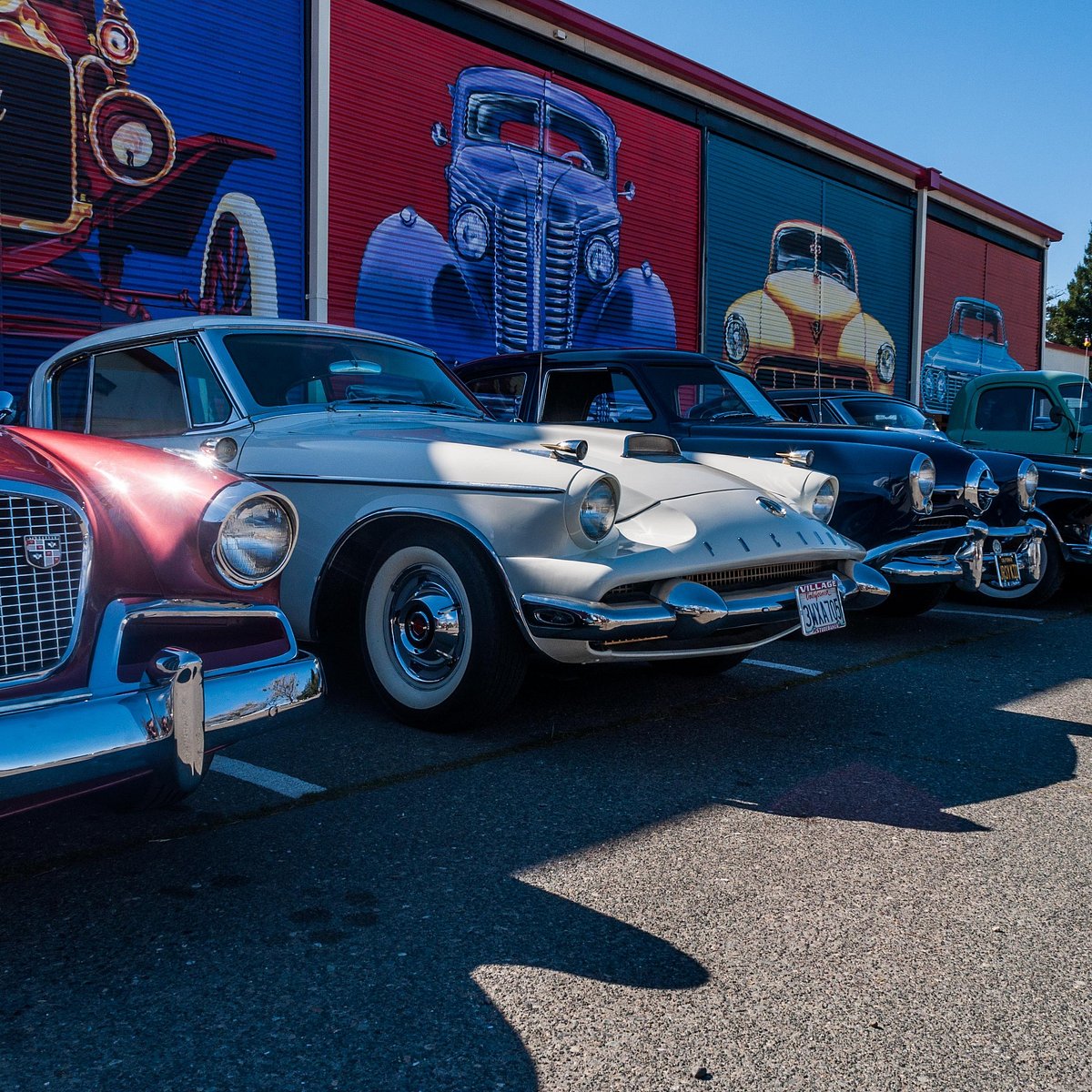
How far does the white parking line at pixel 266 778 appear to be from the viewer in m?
3.16

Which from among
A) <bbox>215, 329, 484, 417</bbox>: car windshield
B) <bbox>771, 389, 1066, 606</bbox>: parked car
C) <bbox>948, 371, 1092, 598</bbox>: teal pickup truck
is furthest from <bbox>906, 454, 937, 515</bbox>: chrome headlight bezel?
<bbox>948, 371, 1092, 598</bbox>: teal pickup truck

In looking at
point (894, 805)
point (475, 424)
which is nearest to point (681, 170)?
point (475, 424)

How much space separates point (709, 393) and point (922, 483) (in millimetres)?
1219

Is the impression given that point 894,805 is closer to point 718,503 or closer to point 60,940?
point 718,503

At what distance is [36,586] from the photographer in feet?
7.32

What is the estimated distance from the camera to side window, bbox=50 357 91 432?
4539mm

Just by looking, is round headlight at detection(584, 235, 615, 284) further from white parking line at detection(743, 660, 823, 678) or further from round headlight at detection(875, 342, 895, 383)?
white parking line at detection(743, 660, 823, 678)

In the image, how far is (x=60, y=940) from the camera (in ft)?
7.23

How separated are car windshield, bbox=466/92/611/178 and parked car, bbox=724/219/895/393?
3.50 m

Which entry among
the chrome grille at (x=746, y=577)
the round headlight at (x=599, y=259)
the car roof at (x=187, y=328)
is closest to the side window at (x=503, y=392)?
the car roof at (x=187, y=328)

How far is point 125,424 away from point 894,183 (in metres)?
17.9

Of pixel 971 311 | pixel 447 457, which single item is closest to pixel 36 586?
pixel 447 457

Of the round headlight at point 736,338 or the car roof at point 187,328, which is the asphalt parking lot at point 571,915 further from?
the round headlight at point 736,338

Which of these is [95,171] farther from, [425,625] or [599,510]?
[599,510]
